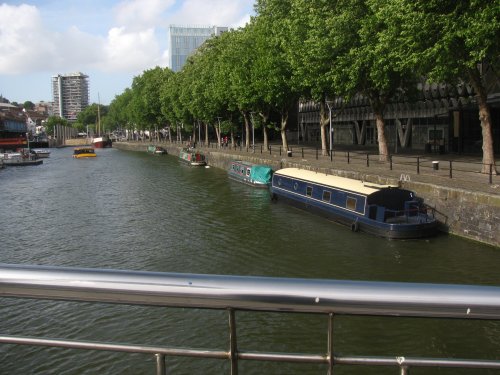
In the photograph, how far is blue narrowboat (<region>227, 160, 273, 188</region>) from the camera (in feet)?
114

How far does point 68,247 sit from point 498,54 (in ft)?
57.6

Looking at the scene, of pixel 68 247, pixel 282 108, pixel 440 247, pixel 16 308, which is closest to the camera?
pixel 16 308

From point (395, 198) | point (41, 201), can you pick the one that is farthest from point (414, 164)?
point (41, 201)

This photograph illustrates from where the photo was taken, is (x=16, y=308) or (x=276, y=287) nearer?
(x=276, y=287)

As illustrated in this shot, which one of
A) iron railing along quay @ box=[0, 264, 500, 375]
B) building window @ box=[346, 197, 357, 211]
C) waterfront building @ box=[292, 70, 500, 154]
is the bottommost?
building window @ box=[346, 197, 357, 211]

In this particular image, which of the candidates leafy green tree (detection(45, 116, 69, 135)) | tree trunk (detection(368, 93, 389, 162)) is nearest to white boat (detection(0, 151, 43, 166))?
tree trunk (detection(368, 93, 389, 162))

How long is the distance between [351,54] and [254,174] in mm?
10871

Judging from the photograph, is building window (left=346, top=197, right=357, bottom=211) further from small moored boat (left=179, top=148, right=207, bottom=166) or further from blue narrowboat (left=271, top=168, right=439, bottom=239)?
small moored boat (left=179, top=148, right=207, bottom=166)

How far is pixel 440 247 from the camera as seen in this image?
57.8 ft

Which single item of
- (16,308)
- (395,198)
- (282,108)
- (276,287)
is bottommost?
(16,308)

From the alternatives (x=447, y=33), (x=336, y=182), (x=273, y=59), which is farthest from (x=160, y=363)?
(x=273, y=59)

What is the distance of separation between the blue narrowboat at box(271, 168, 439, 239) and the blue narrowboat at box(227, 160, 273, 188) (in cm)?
999

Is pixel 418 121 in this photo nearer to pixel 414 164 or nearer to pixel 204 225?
pixel 414 164

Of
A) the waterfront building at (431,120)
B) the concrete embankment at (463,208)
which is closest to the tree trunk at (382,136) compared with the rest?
the waterfront building at (431,120)
